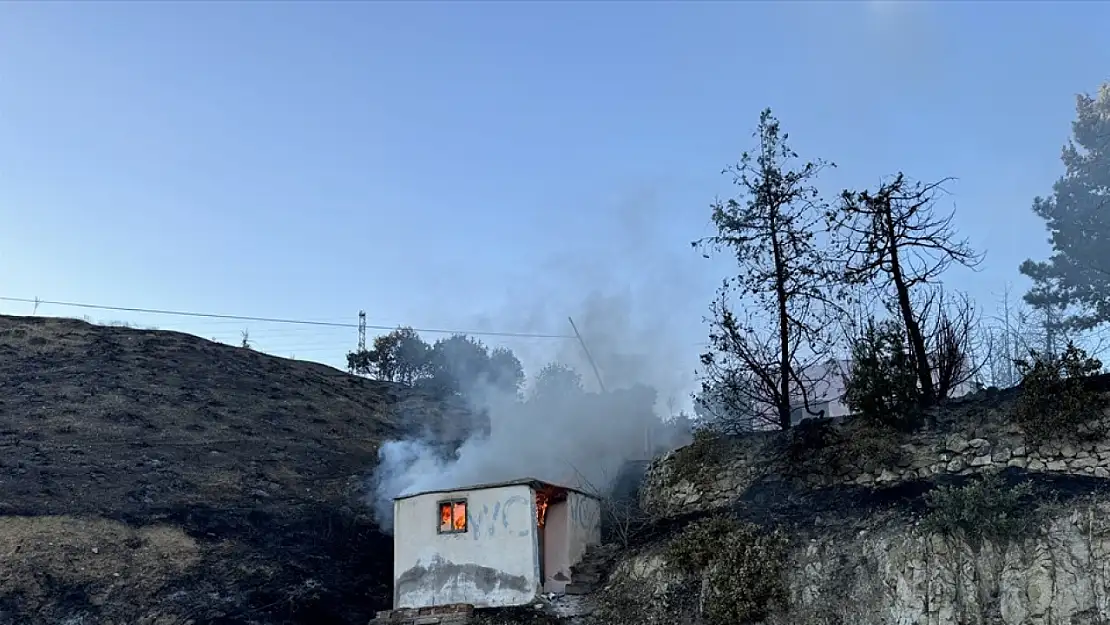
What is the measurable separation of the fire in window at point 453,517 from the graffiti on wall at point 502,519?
0.18 meters

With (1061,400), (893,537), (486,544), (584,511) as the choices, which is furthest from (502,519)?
(1061,400)

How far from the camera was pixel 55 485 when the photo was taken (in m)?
24.7

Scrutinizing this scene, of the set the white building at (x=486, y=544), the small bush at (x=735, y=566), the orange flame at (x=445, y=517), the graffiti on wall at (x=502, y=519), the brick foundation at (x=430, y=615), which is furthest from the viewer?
the orange flame at (x=445, y=517)

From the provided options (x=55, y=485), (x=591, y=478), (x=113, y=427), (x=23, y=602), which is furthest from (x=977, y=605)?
(x=113, y=427)

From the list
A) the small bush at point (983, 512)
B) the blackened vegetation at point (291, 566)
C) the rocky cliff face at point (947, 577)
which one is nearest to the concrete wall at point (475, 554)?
the blackened vegetation at point (291, 566)

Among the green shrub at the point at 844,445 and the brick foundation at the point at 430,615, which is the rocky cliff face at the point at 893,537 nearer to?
the green shrub at the point at 844,445

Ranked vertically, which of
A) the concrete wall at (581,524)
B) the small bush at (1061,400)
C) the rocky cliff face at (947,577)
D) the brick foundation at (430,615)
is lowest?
the brick foundation at (430,615)

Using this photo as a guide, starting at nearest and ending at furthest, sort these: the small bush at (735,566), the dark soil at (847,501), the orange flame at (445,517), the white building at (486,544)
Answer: the dark soil at (847,501), the small bush at (735,566), the white building at (486,544), the orange flame at (445,517)

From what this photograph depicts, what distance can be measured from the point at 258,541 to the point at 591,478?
9.07 meters

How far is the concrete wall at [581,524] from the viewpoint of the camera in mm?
22266

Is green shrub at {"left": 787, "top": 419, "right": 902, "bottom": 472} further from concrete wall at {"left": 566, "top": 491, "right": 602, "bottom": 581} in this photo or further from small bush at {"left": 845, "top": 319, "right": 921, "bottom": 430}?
concrete wall at {"left": 566, "top": 491, "right": 602, "bottom": 581}

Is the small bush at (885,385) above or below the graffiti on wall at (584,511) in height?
above

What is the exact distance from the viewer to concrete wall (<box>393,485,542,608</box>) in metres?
20.8

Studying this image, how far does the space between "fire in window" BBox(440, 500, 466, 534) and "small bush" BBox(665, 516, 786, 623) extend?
17.3 feet
